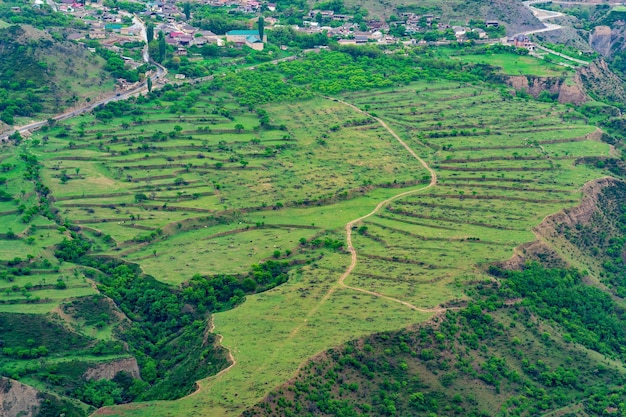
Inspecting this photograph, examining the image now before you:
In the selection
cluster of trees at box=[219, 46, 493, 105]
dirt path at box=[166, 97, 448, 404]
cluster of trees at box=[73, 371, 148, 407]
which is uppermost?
cluster of trees at box=[219, 46, 493, 105]

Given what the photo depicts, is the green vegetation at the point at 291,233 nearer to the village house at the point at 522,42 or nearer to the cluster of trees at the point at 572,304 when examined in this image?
the cluster of trees at the point at 572,304

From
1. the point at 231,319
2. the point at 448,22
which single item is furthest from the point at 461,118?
the point at 231,319

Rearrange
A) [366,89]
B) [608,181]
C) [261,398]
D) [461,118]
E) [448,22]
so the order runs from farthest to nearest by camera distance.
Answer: [448,22] < [366,89] < [461,118] < [608,181] < [261,398]

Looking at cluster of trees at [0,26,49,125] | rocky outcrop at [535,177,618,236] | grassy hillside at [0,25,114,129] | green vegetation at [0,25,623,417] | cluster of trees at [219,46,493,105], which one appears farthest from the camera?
cluster of trees at [219,46,493,105]

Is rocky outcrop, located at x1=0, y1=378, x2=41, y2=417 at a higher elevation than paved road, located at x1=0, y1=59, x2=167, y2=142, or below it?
below

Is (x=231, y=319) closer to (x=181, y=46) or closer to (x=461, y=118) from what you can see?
(x=461, y=118)

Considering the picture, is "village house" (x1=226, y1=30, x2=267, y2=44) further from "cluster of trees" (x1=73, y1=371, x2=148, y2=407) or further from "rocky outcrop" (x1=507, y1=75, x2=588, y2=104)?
"cluster of trees" (x1=73, y1=371, x2=148, y2=407)

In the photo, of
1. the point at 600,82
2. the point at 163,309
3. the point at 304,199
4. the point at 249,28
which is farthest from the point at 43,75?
the point at 600,82

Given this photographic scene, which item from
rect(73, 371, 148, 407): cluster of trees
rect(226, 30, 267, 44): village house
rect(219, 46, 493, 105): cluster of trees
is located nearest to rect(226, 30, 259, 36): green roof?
rect(226, 30, 267, 44): village house
